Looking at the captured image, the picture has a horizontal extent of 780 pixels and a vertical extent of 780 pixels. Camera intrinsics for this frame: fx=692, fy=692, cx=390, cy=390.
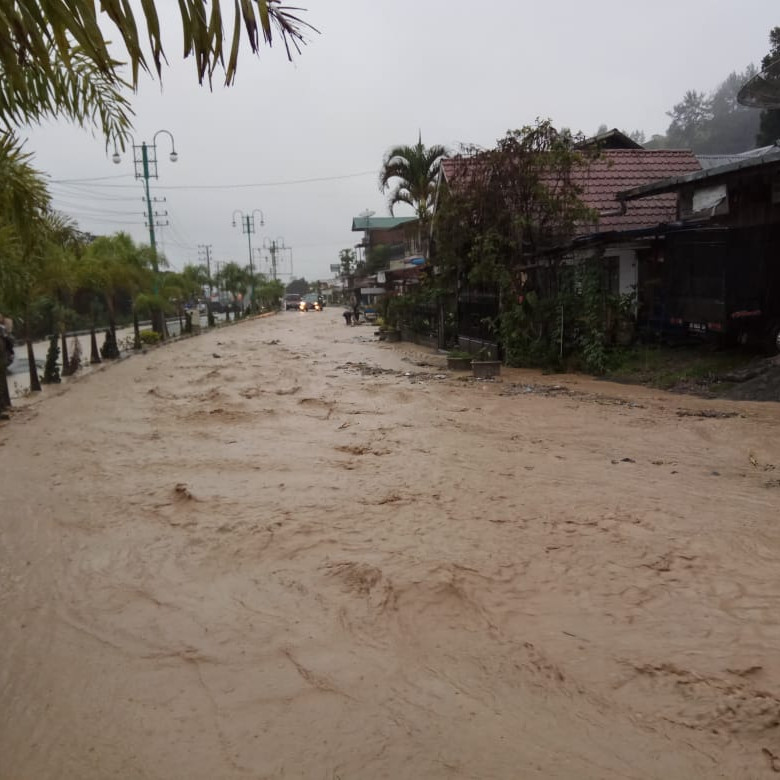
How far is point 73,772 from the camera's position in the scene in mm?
2879

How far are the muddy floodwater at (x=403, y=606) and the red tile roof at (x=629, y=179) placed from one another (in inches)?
365

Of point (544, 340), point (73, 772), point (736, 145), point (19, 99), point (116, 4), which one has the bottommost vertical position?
point (73, 772)

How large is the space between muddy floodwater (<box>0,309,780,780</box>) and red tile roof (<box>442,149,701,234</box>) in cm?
927

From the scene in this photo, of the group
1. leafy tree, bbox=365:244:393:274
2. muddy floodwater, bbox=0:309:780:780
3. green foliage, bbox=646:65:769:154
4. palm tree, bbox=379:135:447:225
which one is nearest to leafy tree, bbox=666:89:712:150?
green foliage, bbox=646:65:769:154

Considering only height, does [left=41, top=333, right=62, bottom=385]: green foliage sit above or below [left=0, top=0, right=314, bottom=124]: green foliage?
below

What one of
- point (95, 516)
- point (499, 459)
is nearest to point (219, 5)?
point (95, 516)

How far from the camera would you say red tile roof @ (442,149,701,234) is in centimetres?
1700

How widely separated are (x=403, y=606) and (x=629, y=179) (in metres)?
17.0

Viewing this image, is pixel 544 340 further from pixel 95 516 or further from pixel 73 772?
pixel 73 772

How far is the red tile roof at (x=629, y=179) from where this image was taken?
1700cm

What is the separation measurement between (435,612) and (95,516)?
3.79 metres

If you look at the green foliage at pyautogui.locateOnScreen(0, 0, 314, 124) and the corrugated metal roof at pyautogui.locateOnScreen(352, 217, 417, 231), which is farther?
the corrugated metal roof at pyautogui.locateOnScreen(352, 217, 417, 231)

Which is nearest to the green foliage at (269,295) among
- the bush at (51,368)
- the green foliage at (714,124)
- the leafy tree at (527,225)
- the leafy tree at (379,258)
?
the leafy tree at (379,258)

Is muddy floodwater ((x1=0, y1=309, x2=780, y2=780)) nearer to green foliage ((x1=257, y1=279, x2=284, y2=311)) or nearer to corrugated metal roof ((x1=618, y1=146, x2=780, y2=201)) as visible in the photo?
corrugated metal roof ((x1=618, y1=146, x2=780, y2=201))
